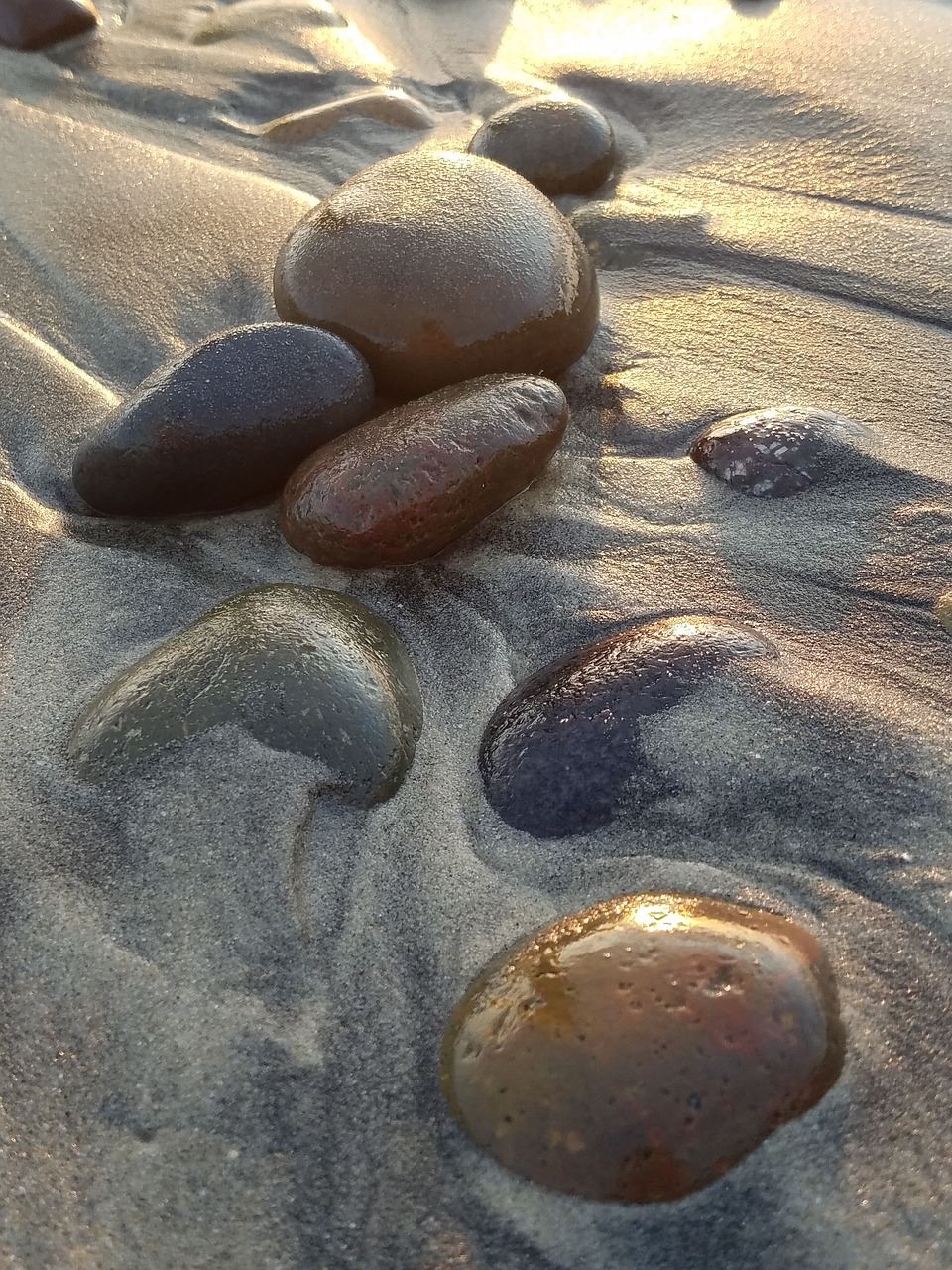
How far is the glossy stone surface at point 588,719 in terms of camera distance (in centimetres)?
178

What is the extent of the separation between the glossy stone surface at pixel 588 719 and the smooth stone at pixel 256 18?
3905 millimetres

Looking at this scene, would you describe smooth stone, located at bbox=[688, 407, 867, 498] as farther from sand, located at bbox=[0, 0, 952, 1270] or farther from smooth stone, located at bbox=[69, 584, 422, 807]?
smooth stone, located at bbox=[69, 584, 422, 807]

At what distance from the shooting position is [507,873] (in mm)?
1715

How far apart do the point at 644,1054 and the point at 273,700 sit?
0.88m

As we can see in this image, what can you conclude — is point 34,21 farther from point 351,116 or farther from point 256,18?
point 351,116

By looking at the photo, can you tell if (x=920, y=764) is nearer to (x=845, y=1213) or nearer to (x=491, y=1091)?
(x=845, y=1213)

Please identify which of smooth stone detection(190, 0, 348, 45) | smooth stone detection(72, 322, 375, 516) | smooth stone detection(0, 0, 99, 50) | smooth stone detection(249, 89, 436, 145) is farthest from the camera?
smooth stone detection(190, 0, 348, 45)

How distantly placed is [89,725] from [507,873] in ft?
2.72

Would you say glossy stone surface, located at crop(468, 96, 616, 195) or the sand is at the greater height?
glossy stone surface, located at crop(468, 96, 616, 195)

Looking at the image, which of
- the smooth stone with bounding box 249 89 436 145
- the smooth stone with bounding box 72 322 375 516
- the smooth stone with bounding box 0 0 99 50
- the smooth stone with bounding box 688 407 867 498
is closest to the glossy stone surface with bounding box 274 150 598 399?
the smooth stone with bounding box 72 322 375 516

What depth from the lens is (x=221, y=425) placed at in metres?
2.34

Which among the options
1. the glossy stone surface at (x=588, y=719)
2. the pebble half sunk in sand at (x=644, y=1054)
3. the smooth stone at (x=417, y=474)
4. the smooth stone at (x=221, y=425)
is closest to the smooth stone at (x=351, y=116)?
the smooth stone at (x=221, y=425)

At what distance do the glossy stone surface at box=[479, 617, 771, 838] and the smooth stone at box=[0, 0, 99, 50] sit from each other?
4037 mm

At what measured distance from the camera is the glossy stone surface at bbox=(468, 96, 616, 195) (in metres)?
3.55
